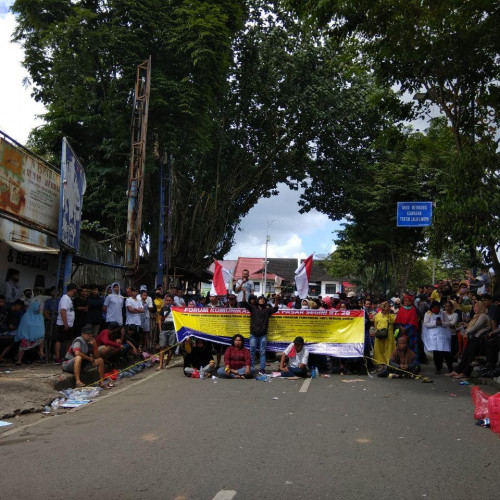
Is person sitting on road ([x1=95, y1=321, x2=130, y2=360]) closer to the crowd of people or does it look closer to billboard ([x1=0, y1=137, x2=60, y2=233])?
the crowd of people

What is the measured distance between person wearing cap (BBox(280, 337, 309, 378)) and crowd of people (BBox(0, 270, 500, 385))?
0.07 feet

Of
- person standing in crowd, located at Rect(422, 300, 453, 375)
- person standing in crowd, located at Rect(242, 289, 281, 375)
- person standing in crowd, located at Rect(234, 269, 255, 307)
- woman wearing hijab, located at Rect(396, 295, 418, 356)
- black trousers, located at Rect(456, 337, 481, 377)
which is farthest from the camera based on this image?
person standing in crowd, located at Rect(234, 269, 255, 307)

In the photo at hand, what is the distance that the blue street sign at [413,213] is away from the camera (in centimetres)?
2375

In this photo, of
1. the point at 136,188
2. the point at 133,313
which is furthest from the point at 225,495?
the point at 136,188

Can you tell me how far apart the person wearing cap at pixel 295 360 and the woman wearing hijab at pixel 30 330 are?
4992mm

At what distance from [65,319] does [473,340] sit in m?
8.31

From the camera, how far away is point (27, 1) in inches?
760

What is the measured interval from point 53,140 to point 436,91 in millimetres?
14975

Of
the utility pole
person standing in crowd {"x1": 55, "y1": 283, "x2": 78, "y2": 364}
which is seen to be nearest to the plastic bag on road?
person standing in crowd {"x1": 55, "y1": 283, "x2": 78, "y2": 364}

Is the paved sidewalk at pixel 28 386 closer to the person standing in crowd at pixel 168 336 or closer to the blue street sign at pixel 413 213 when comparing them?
the person standing in crowd at pixel 168 336

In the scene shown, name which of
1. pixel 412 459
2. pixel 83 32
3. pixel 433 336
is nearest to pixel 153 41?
pixel 83 32

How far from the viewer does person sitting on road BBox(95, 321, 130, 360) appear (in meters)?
11.0

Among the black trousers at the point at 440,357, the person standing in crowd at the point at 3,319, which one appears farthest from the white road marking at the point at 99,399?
the black trousers at the point at 440,357

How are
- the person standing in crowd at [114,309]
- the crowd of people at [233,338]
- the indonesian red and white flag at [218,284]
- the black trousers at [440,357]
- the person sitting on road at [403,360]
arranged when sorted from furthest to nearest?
the indonesian red and white flag at [218,284] < the person standing in crowd at [114,309] < the black trousers at [440,357] < the person sitting on road at [403,360] < the crowd of people at [233,338]
